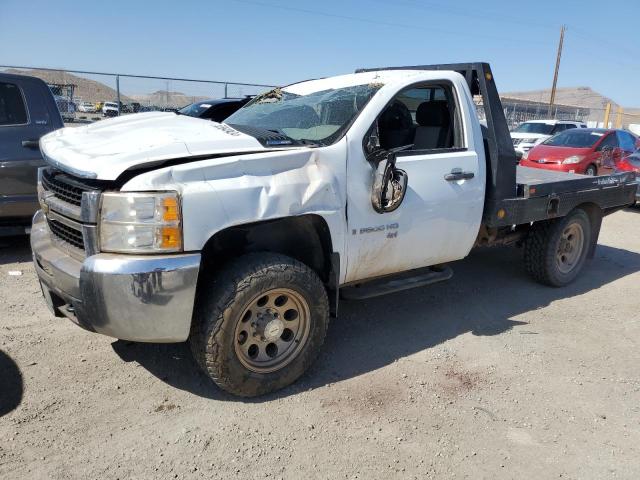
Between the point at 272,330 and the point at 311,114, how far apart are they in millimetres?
1627

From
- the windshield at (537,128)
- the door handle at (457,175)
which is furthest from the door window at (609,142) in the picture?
the door handle at (457,175)

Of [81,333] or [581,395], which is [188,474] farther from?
[581,395]

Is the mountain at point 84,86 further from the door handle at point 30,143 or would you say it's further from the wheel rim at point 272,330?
the wheel rim at point 272,330

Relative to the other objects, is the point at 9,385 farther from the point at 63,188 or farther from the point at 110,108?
the point at 110,108

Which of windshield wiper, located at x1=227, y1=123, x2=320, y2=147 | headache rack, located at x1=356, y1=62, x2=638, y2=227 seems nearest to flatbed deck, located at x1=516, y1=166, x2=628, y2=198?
headache rack, located at x1=356, y1=62, x2=638, y2=227

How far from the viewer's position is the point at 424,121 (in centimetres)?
442

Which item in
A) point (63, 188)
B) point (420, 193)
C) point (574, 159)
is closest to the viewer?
point (63, 188)

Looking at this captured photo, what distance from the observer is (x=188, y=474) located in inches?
102

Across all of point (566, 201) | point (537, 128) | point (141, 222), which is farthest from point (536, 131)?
point (141, 222)

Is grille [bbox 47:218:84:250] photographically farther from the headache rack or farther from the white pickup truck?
the headache rack

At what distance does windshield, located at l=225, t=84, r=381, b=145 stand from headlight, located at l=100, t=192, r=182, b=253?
1056 mm

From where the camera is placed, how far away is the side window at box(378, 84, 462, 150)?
13.7ft

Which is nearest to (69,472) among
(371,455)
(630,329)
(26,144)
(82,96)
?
(371,455)

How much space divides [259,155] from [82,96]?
21560 millimetres
